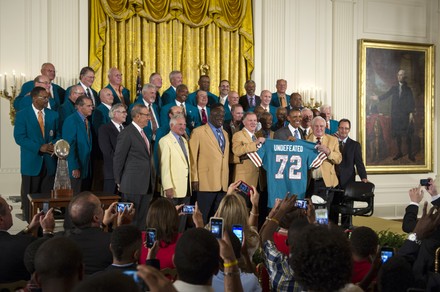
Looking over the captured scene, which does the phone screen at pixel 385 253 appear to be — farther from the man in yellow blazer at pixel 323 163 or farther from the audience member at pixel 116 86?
the audience member at pixel 116 86

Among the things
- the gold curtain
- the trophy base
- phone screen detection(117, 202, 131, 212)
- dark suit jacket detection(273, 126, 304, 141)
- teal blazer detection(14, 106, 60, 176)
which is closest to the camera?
phone screen detection(117, 202, 131, 212)

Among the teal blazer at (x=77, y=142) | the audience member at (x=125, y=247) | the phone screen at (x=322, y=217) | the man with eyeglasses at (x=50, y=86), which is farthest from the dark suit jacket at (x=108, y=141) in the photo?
the audience member at (x=125, y=247)

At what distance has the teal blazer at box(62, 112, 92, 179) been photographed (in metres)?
7.61

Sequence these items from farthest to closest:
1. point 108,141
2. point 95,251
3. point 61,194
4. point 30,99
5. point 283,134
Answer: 1. point 283,134
2. point 30,99
3. point 108,141
4. point 61,194
5. point 95,251

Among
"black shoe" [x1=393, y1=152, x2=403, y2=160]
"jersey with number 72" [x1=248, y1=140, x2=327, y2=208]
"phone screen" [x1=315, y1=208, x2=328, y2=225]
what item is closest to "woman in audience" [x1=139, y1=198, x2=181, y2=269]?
"phone screen" [x1=315, y1=208, x2=328, y2=225]

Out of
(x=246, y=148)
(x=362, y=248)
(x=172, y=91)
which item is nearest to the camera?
(x=362, y=248)

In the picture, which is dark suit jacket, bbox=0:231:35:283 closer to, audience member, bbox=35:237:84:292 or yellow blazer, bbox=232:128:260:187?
audience member, bbox=35:237:84:292

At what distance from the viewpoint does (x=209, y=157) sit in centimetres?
808

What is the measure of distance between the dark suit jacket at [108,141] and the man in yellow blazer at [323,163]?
107 inches

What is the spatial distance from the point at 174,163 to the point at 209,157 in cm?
56

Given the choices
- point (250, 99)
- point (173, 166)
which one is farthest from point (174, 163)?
point (250, 99)

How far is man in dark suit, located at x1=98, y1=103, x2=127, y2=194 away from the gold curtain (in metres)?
3.09

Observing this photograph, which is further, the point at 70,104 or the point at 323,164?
the point at 323,164

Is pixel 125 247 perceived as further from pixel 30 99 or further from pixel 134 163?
pixel 30 99
